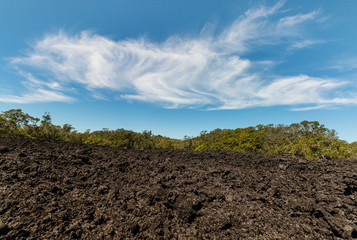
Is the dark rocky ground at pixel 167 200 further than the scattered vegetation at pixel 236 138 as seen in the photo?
No

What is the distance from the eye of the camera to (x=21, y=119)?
9.94m

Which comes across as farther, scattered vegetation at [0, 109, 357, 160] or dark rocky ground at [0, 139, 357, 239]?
scattered vegetation at [0, 109, 357, 160]

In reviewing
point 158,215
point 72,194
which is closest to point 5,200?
point 72,194

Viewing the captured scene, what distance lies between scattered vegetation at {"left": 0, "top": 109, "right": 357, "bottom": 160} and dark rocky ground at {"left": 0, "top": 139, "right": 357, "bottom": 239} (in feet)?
13.9

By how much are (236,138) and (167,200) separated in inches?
377

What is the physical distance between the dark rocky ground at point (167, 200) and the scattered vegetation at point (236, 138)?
4.23 meters

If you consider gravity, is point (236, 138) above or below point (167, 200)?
above

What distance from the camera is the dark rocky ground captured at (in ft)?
8.44

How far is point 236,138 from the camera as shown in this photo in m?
11.8

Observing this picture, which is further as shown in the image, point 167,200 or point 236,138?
point 236,138

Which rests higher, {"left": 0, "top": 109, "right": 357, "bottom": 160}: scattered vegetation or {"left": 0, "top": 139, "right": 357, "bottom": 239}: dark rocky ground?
{"left": 0, "top": 109, "right": 357, "bottom": 160}: scattered vegetation

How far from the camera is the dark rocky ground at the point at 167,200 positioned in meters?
2.57

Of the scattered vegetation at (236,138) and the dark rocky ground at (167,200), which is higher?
the scattered vegetation at (236,138)

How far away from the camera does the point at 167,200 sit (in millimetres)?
3334
